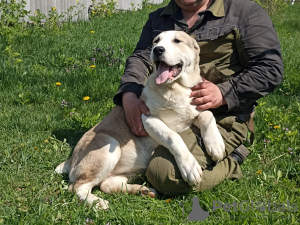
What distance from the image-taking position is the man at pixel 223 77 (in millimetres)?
3074

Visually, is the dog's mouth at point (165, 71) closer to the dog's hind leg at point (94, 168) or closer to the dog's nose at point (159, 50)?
the dog's nose at point (159, 50)

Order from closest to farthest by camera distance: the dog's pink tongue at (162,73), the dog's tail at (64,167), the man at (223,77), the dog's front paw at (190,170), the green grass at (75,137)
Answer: the green grass at (75,137), the dog's front paw at (190,170), the dog's pink tongue at (162,73), the man at (223,77), the dog's tail at (64,167)

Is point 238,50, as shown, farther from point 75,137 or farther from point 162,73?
point 75,137

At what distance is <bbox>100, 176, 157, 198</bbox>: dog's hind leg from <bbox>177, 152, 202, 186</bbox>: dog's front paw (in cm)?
30

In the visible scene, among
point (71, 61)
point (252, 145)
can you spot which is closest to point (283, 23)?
point (71, 61)

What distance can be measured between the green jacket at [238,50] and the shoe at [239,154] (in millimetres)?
352

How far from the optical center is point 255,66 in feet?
10.5

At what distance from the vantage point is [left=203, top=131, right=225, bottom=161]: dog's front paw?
9.76 ft

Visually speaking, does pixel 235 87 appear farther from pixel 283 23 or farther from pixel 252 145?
pixel 283 23

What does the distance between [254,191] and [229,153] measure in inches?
18.6

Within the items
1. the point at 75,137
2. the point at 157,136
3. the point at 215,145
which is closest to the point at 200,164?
the point at 215,145

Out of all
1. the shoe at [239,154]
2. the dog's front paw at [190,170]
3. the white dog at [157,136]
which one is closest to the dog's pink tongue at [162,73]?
the white dog at [157,136]

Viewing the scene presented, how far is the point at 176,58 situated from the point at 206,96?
40cm

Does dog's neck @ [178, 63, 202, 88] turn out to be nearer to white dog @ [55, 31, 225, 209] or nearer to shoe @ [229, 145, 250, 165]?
white dog @ [55, 31, 225, 209]
